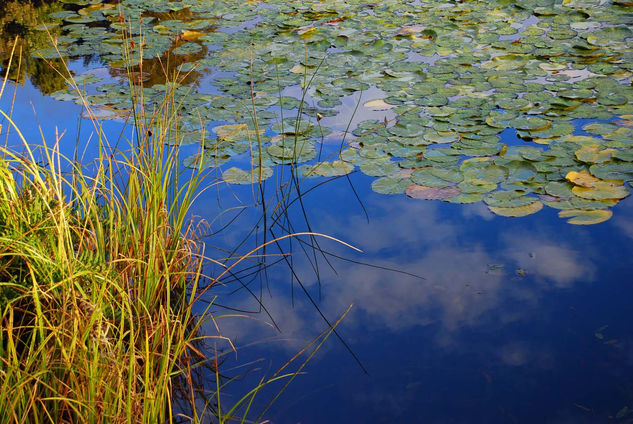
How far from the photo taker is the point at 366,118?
144 inches

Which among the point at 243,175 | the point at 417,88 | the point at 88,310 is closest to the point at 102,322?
the point at 88,310

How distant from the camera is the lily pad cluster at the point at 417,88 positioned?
117 inches

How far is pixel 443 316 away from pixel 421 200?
0.78 m

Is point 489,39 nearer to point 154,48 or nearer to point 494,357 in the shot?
point 154,48

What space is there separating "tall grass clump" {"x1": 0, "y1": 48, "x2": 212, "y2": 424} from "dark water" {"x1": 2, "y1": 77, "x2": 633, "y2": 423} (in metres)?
0.31

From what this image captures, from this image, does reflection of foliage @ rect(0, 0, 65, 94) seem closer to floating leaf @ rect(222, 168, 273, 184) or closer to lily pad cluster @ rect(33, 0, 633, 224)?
lily pad cluster @ rect(33, 0, 633, 224)

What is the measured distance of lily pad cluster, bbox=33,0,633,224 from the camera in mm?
2984

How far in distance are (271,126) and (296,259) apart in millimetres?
1195

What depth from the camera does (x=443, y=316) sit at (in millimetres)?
2285

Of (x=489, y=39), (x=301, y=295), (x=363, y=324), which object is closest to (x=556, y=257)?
(x=363, y=324)

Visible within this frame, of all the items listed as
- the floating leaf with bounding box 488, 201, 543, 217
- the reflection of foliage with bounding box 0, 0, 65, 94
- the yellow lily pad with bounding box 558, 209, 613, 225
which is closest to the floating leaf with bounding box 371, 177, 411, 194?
the floating leaf with bounding box 488, 201, 543, 217

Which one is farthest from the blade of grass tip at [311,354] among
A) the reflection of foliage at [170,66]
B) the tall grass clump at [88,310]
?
the reflection of foliage at [170,66]

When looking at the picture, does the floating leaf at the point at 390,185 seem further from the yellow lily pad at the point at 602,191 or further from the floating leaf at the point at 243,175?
the yellow lily pad at the point at 602,191

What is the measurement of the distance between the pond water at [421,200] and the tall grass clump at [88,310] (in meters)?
0.32
